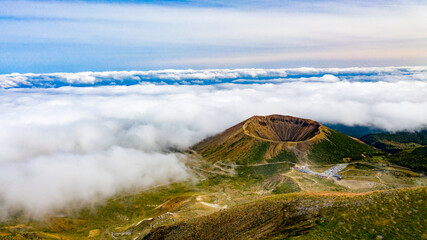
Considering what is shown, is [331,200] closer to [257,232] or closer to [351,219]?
[351,219]

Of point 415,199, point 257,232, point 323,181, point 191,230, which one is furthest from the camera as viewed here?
point 323,181

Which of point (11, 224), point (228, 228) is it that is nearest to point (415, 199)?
point (228, 228)

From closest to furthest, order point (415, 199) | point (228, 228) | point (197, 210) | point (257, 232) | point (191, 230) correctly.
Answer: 1. point (415, 199)
2. point (257, 232)
3. point (228, 228)
4. point (191, 230)
5. point (197, 210)

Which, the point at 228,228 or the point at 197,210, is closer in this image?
the point at 228,228

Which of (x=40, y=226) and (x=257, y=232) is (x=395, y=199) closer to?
(x=257, y=232)

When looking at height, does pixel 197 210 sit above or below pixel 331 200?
below

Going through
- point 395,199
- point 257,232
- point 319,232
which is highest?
point 395,199
